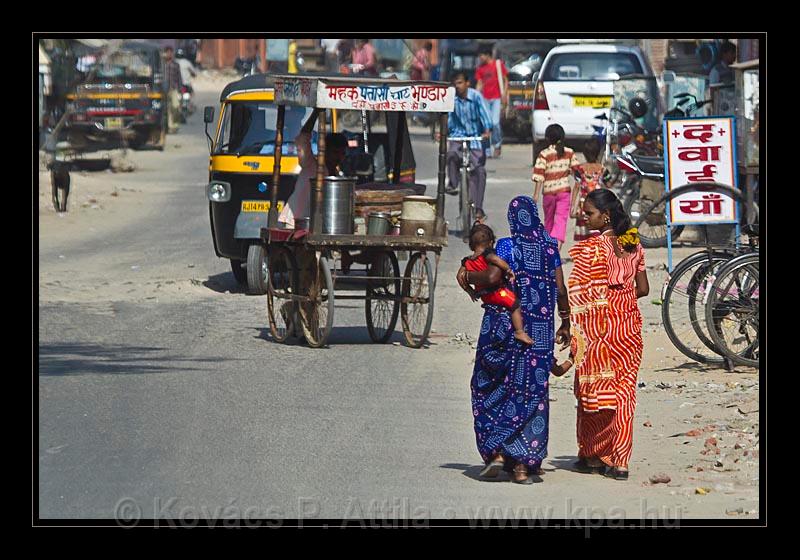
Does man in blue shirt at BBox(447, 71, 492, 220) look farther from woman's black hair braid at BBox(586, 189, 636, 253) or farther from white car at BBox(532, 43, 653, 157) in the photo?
woman's black hair braid at BBox(586, 189, 636, 253)

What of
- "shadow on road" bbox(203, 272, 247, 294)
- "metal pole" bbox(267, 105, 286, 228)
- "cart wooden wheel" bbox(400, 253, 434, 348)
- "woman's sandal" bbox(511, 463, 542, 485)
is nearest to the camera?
"woman's sandal" bbox(511, 463, 542, 485)

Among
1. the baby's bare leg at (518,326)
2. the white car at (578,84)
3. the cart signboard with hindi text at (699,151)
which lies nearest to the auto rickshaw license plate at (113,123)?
the white car at (578,84)

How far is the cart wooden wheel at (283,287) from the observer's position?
11945 millimetres

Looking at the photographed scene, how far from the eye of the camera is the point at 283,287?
12.2m

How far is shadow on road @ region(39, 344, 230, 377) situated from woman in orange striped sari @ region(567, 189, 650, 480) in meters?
4.01

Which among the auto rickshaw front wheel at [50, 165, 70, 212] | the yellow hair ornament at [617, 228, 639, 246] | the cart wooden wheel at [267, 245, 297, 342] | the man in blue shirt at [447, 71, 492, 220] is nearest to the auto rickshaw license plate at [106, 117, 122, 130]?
the auto rickshaw front wheel at [50, 165, 70, 212]

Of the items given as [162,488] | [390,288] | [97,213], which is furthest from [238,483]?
[97,213]

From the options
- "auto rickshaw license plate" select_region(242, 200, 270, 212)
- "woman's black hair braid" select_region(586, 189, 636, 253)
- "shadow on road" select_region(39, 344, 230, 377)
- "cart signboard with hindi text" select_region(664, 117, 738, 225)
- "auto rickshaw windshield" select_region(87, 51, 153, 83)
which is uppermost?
"auto rickshaw windshield" select_region(87, 51, 153, 83)

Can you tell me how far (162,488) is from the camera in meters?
7.22

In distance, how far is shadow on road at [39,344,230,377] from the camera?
10656 millimetres

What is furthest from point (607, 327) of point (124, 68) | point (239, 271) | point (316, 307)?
point (124, 68)

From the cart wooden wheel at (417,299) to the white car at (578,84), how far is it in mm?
11753

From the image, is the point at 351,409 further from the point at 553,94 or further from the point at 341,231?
the point at 553,94

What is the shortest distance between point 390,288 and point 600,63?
38.7ft
